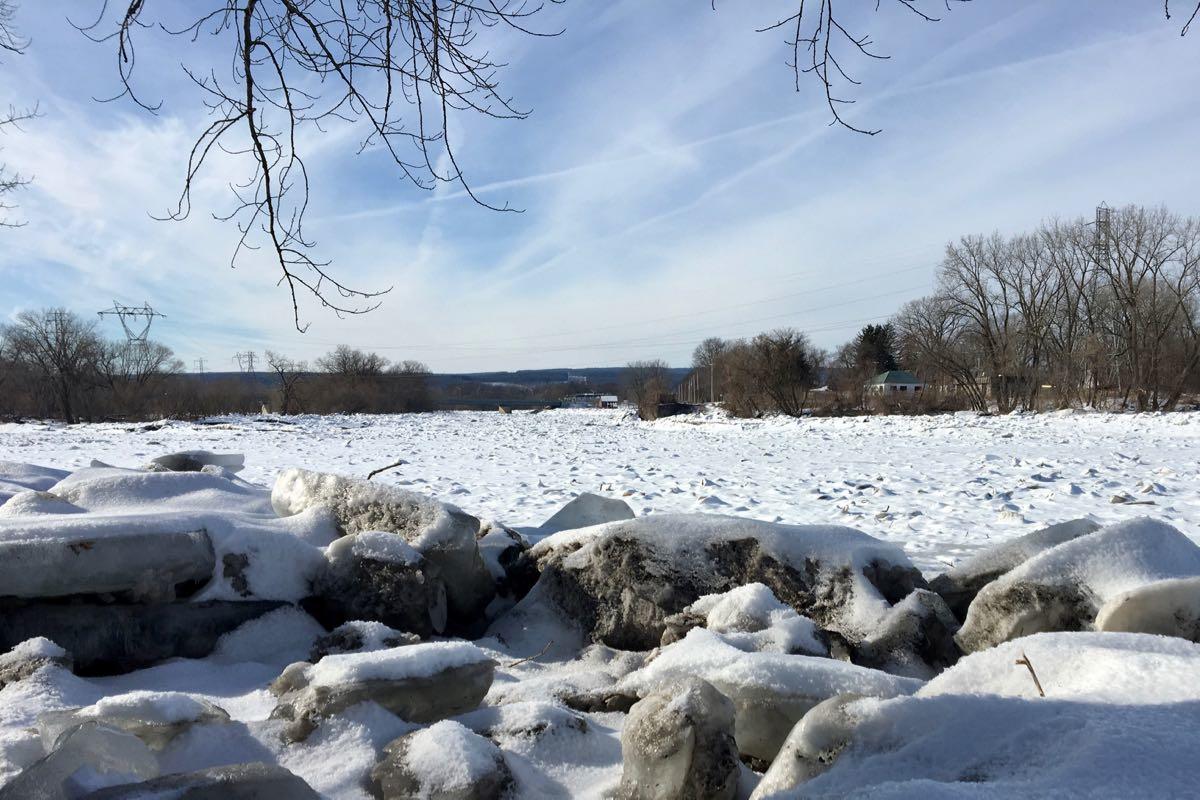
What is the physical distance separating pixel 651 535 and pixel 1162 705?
218cm

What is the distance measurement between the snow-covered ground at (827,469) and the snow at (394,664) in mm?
3279

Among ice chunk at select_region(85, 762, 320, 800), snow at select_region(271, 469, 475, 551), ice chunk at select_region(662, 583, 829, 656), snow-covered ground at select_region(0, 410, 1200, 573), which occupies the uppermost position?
snow at select_region(271, 469, 475, 551)

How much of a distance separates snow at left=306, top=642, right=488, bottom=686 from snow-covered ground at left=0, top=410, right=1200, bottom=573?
10.8 feet

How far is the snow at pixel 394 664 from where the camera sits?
2.29 metres

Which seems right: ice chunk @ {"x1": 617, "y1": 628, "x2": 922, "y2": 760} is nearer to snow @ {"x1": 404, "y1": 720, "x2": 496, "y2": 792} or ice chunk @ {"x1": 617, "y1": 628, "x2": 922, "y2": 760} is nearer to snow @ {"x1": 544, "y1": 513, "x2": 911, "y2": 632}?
snow @ {"x1": 404, "y1": 720, "x2": 496, "y2": 792}

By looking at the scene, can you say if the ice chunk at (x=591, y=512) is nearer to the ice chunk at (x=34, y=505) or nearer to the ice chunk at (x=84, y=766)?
the ice chunk at (x=34, y=505)

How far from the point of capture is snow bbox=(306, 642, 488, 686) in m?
2.29

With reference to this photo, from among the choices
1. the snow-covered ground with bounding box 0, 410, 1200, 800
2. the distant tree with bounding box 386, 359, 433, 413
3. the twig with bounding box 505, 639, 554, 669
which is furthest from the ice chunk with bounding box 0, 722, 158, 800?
the distant tree with bounding box 386, 359, 433, 413

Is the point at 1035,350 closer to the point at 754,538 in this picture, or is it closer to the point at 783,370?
the point at 783,370

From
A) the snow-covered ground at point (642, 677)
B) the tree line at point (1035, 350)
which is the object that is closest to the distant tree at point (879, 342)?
the tree line at point (1035, 350)

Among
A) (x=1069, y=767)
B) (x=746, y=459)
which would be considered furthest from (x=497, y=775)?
(x=746, y=459)

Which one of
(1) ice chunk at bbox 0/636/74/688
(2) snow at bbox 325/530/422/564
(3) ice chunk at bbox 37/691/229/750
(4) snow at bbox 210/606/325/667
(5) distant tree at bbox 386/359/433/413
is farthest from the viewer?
(5) distant tree at bbox 386/359/433/413

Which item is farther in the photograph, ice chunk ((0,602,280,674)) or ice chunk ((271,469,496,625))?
ice chunk ((271,469,496,625))

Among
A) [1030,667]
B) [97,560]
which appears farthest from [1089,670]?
[97,560]
